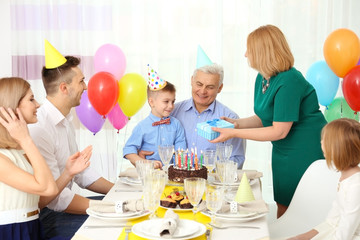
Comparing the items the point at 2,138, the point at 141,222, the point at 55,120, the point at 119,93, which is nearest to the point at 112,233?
the point at 141,222

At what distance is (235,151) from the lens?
345 cm

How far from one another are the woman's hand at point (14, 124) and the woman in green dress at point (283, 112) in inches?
47.2

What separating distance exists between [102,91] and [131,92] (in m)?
0.32

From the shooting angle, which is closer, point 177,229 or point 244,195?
point 177,229

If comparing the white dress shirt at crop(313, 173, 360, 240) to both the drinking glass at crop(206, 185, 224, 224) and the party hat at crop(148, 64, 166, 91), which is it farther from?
the party hat at crop(148, 64, 166, 91)

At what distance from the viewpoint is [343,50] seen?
13.0 feet

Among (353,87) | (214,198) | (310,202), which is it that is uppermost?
(353,87)

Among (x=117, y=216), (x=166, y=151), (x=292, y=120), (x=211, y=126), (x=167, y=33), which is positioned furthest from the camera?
(x=167, y=33)

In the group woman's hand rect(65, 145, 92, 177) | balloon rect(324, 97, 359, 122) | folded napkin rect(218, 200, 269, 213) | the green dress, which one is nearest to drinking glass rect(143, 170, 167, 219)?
folded napkin rect(218, 200, 269, 213)

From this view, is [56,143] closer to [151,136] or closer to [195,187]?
[151,136]

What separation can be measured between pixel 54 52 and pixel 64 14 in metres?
2.42

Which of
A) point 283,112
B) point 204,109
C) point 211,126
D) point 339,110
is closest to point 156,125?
point 204,109

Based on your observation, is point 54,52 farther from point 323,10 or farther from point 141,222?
point 323,10

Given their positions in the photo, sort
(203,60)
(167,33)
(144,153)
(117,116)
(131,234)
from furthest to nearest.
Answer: (167,33) < (117,116) < (203,60) < (144,153) < (131,234)
